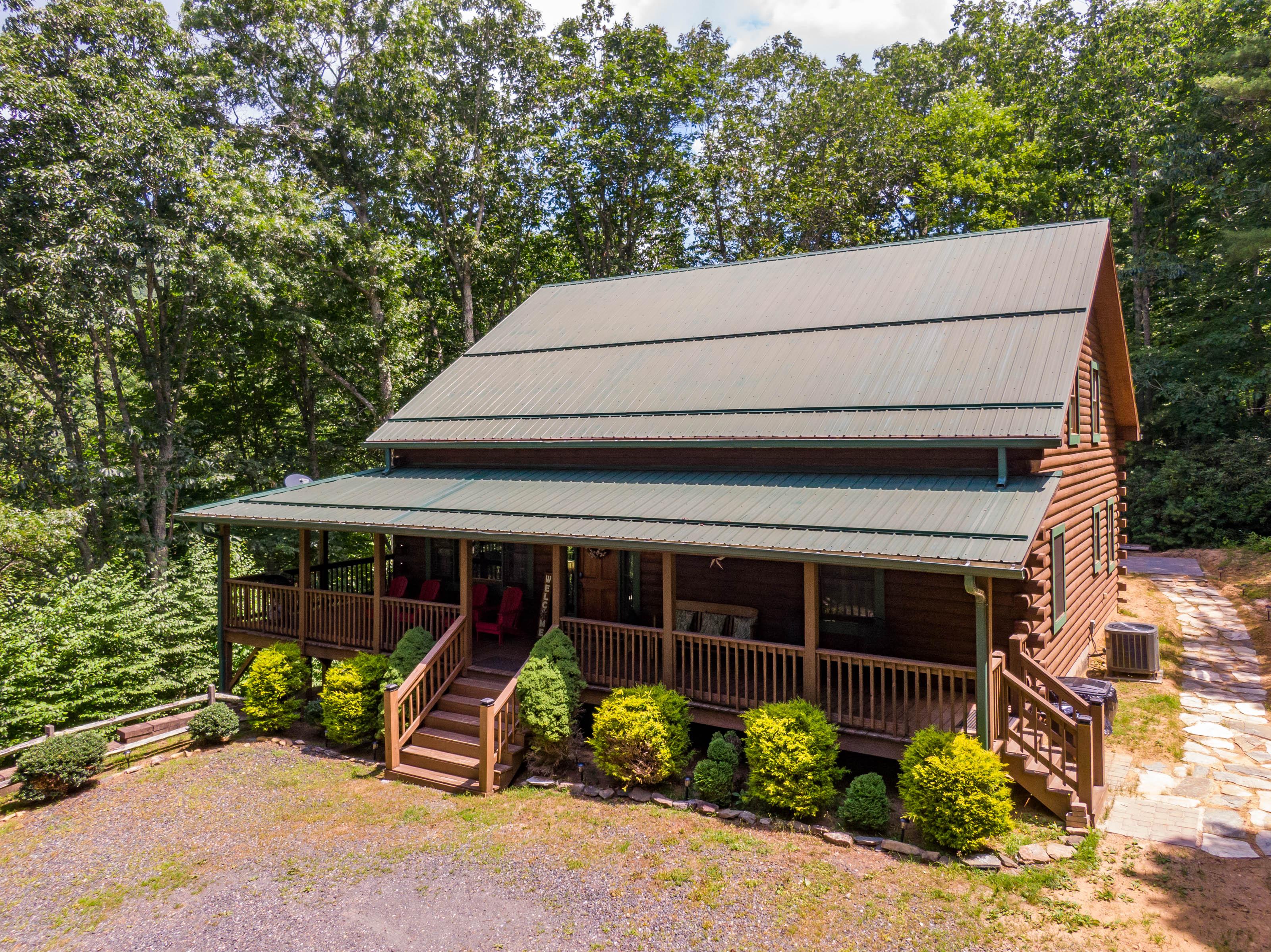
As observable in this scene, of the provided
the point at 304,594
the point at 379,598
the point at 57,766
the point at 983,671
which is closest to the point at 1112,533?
the point at 983,671

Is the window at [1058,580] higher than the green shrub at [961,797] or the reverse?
higher

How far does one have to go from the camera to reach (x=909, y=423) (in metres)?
9.52

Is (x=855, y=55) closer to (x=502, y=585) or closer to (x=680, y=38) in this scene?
(x=680, y=38)

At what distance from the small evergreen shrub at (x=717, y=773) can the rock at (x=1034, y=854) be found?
2.91m

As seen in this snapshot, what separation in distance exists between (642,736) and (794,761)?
1760 mm

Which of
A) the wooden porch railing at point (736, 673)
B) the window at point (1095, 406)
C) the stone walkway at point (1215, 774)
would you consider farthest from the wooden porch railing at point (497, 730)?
the window at point (1095, 406)

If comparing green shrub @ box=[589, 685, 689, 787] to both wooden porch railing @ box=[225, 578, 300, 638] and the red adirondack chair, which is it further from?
wooden porch railing @ box=[225, 578, 300, 638]

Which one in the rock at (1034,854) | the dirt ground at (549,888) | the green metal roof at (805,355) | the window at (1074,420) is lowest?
the dirt ground at (549,888)

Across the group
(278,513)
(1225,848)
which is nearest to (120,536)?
(278,513)

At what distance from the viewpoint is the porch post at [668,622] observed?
9375 mm

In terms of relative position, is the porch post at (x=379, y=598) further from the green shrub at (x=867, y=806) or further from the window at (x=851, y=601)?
the green shrub at (x=867, y=806)

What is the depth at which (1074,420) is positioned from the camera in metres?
10.4

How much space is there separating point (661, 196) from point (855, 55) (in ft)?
40.7

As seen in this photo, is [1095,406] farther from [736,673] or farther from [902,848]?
[902,848]
